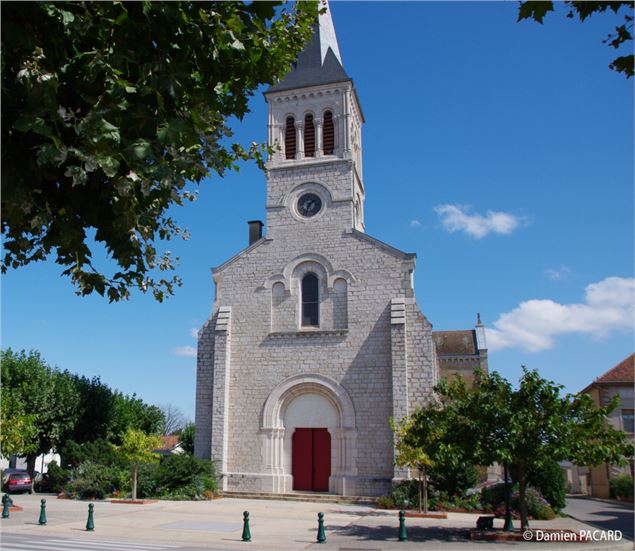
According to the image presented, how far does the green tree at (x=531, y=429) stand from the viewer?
13.5 metres

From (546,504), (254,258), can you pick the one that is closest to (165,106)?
(546,504)

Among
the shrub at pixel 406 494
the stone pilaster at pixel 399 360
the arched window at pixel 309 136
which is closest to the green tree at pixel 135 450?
the shrub at pixel 406 494

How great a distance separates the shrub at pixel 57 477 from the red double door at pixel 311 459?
10185 mm

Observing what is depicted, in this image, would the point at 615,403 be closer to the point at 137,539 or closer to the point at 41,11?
the point at 137,539

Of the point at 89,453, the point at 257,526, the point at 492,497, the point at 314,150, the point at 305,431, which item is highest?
the point at 314,150

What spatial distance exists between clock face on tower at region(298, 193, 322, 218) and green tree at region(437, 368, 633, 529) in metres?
13.7

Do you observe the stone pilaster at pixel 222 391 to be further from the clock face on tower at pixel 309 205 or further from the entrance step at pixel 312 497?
the clock face on tower at pixel 309 205

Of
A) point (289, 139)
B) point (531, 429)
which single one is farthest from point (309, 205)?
point (531, 429)

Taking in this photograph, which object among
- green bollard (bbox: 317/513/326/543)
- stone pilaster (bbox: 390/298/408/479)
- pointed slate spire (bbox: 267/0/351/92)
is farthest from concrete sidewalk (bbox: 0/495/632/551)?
pointed slate spire (bbox: 267/0/351/92)

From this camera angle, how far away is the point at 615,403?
13.6m

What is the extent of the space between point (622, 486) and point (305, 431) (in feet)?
58.2

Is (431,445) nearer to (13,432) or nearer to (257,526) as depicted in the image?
(257,526)

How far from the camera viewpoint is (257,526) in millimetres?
15727

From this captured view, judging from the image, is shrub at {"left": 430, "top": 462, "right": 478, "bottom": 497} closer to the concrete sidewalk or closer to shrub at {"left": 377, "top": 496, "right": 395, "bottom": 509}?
the concrete sidewalk
